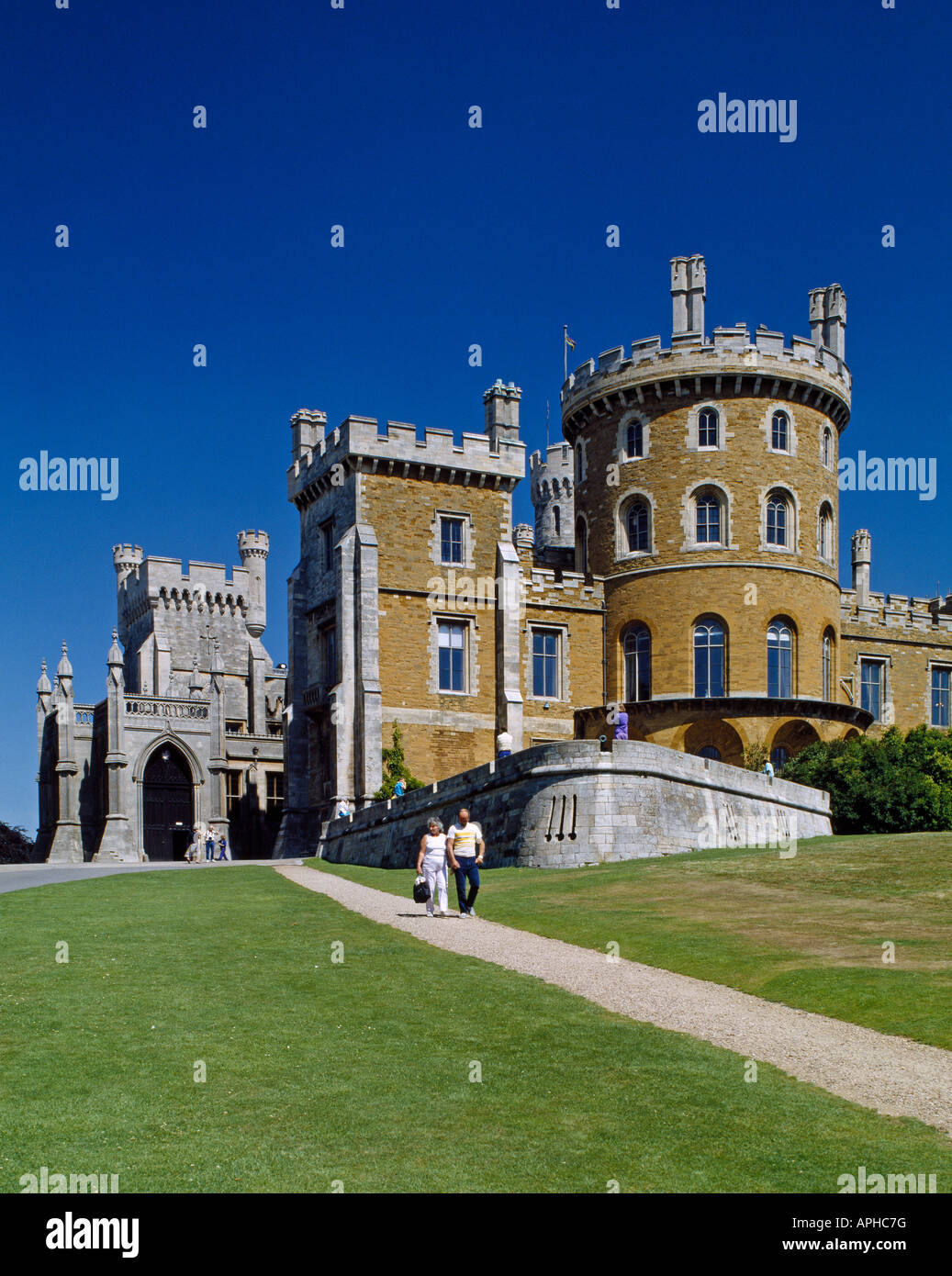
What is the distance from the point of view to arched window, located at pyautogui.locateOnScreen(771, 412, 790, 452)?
4427cm

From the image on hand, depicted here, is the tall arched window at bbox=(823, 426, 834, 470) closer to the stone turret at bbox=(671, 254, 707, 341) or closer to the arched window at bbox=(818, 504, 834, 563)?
the arched window at bbox=(818, 504, 834, 563)

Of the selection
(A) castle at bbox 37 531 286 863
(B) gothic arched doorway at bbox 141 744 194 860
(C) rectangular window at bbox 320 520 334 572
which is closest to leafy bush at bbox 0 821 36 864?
(A) castle at bbox 37 531 286 863

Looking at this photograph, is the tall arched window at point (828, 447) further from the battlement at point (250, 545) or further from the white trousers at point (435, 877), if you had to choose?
the battlement at point (250, 545)

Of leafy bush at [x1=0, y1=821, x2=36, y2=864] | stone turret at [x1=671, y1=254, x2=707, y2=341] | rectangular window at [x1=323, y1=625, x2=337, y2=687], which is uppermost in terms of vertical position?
stone turret at [x1=671, y1=254, x2=707, y2=341]

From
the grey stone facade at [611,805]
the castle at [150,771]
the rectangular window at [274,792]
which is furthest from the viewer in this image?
the rectangular window at [274,792]

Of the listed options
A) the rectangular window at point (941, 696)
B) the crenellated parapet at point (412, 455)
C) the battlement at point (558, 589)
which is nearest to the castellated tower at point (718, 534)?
the battlement at point (558, 589)

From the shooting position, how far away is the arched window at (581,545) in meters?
47.4

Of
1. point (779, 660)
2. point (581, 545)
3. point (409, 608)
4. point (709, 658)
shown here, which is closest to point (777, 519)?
point (779, 660)

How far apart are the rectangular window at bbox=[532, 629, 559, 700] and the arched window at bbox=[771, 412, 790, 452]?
32.0 feet

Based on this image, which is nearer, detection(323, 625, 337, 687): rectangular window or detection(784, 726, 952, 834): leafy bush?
detection(784, 726, 952, 834): leafy bush

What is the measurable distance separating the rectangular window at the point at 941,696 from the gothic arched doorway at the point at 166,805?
30.3m

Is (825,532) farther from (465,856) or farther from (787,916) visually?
(787,916)
